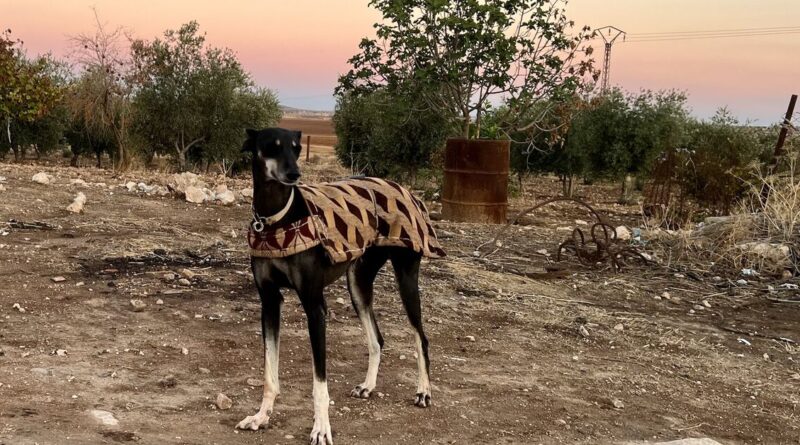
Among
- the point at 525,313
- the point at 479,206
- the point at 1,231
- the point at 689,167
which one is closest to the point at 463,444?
the point at 525,313

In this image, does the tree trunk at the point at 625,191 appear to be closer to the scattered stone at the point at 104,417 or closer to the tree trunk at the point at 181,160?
the tree trunk at the point at 181,160

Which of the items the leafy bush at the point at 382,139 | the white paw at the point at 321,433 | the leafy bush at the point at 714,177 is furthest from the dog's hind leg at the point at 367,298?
the leafy bush at the point at 382,139

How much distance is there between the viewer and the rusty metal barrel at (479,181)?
545 inches

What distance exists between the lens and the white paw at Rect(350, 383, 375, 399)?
14.7ft

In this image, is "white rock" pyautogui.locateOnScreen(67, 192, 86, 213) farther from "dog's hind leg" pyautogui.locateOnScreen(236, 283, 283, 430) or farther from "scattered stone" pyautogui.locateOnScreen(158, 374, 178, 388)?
"dog's hind leg" pyautogui.locateOnScreen(236, 283, 283, 430)

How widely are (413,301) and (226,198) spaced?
9.01 metres

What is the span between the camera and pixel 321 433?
12.0ft

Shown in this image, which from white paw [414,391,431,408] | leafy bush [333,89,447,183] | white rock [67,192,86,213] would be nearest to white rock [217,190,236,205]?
white rock [67,192,86,213]

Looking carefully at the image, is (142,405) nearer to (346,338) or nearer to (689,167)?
(346,338)

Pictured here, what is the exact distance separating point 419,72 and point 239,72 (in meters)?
16.5

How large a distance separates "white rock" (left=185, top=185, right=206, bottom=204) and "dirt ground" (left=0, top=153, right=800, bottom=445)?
326 centimetres

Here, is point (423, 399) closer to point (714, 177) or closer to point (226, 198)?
point (226, 198)

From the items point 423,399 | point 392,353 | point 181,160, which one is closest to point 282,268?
point 423,399

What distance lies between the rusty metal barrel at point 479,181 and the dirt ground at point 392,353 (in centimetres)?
482
